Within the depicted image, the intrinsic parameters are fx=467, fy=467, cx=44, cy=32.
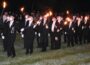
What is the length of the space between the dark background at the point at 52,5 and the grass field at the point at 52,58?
22.2 metres

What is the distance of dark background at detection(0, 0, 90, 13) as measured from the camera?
5419cm

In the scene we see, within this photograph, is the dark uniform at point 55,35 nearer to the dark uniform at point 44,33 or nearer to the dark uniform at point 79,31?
the dark uniform at point 44,33

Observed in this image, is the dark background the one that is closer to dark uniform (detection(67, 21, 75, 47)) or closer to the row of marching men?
the row of marching men

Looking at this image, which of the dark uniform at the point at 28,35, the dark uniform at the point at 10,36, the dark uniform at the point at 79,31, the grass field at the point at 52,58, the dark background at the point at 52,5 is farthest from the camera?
the dark background at the point at 52,5

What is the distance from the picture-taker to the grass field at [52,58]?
2545cm

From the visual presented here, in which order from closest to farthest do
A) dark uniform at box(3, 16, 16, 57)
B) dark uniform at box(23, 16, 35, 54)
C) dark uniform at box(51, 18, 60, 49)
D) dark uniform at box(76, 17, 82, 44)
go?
1. dark uniform at box(3, 16, 16, 57)
2. dark uniform at box(23, 16, 35, 54)
3. dark uniform at box(51, 18, 60, 49)
4. dark uniform at box(76, 17, 82, 44)

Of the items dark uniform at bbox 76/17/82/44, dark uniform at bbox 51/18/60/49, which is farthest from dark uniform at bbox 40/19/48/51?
dark uniform at bbox 76/17/82/44

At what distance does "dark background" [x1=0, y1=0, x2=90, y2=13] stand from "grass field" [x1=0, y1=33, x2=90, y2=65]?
→ 2217cm

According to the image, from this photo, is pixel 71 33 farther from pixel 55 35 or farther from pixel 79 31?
pixel 55 35

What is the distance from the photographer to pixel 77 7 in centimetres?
6406

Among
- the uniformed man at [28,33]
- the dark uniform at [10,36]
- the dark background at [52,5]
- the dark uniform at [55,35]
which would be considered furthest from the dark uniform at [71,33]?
the dark background at [52,5]

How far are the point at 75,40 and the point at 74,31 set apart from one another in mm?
1055

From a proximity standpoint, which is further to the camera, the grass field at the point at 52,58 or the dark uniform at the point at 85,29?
the dark uniform at the point at 85,29

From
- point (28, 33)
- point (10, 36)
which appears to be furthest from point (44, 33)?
point (10, 36)
